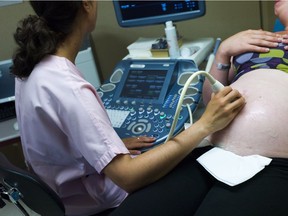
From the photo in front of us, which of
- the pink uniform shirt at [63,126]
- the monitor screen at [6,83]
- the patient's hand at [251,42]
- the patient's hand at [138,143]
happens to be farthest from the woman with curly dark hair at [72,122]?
the monitor screen at [6,83]

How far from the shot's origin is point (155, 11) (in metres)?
1.66

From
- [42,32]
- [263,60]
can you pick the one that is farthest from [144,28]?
[42,32]

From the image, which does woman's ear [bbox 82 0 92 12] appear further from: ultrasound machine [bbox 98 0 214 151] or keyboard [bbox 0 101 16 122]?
keyboard [bbox 0 101 16 122]

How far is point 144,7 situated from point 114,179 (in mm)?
1029

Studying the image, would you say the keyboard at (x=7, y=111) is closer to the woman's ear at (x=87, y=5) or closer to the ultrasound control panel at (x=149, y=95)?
the ultrasound control panel at (x=149, y=95)

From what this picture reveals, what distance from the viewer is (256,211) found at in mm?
901

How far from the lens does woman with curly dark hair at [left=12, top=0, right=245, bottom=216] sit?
3.05 ft

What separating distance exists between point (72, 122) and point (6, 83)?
123 cm

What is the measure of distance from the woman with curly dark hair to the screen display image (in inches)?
17.4

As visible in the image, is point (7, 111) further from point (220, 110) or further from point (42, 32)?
point (220, 110)

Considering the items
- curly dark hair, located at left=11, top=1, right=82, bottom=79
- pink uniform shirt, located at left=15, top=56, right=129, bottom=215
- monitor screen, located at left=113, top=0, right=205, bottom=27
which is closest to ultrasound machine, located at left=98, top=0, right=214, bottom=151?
monitor screen, located at left=113, top=0, right=205, bottom=27

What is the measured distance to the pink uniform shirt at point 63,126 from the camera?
3.01 ft

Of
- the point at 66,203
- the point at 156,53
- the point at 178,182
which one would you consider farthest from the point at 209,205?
the point at 156,53

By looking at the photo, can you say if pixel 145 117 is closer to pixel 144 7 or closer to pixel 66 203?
pixel 66 203
